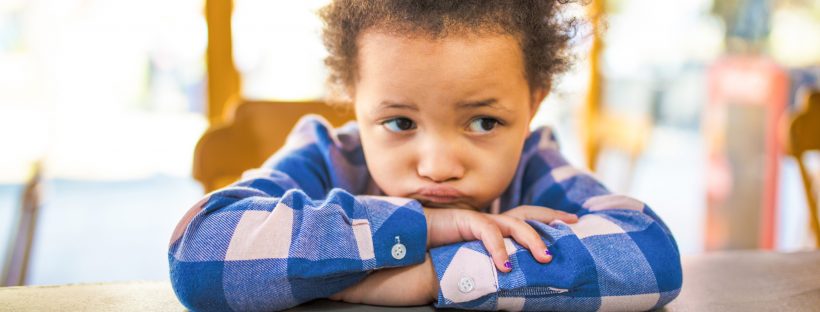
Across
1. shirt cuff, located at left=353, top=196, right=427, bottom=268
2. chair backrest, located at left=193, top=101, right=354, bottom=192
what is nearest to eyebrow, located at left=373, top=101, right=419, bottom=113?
shirt cuff, located at left=353, top=196, right=427, bottom=268

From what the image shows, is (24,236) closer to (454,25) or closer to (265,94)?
(265,94)

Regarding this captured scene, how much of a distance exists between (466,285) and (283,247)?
16cm

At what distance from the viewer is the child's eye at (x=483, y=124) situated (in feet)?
2.20

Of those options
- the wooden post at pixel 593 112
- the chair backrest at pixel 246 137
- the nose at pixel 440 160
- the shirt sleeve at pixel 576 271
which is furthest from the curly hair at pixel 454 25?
the wooden post at pixel 593 112

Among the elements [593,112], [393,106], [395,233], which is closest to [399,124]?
[393,106]

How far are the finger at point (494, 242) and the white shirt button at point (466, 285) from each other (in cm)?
3

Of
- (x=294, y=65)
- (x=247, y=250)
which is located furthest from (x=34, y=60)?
(x=247, y=250)

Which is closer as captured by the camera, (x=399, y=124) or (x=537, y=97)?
(x=399, y=124)

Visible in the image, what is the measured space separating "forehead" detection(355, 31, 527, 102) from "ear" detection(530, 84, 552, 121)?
11 cm

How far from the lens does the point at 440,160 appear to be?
65 centimetres

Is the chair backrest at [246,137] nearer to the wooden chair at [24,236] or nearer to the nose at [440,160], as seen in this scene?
the nose at [440,160]

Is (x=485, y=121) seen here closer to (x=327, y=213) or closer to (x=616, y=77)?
(x=327, y=213)

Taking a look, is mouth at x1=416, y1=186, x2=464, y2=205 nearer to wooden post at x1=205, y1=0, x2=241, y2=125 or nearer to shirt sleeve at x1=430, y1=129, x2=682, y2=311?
shirt sleeve at x1=430, y1=129, x2=682, y2=311

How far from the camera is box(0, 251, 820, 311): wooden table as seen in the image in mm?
572
